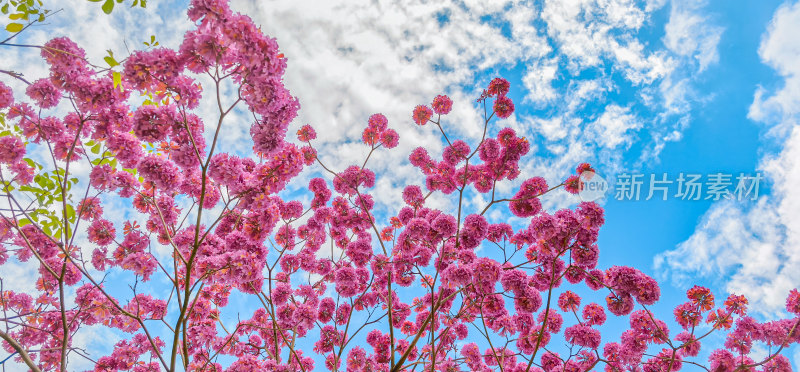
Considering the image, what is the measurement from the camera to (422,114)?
644 cm

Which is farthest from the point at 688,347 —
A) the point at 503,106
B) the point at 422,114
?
the point at 422,114

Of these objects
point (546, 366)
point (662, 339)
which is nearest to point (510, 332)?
point (546, 366)

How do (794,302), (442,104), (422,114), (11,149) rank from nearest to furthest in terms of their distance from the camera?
(11,149)
(794,302)
(442,104)
(422,114)

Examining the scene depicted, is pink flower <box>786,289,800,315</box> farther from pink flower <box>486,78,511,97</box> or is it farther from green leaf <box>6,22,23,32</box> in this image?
green leaf <box>6,22,23,32</box>

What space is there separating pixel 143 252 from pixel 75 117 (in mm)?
1741

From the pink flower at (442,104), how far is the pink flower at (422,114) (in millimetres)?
184

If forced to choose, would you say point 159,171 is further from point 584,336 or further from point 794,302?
point 794,302

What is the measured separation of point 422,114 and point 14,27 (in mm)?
4910

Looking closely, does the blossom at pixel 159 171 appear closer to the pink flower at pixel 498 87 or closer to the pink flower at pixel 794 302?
the pink flower at pixel 498 87

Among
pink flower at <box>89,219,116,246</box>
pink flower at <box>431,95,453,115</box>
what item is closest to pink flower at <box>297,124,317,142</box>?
pink flower at <box>431,95,453,115</box>

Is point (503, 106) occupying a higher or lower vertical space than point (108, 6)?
higher

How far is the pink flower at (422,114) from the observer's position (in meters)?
6.39

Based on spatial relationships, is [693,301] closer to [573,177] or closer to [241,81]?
[573,177]

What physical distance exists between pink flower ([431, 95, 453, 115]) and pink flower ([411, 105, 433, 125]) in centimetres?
18
